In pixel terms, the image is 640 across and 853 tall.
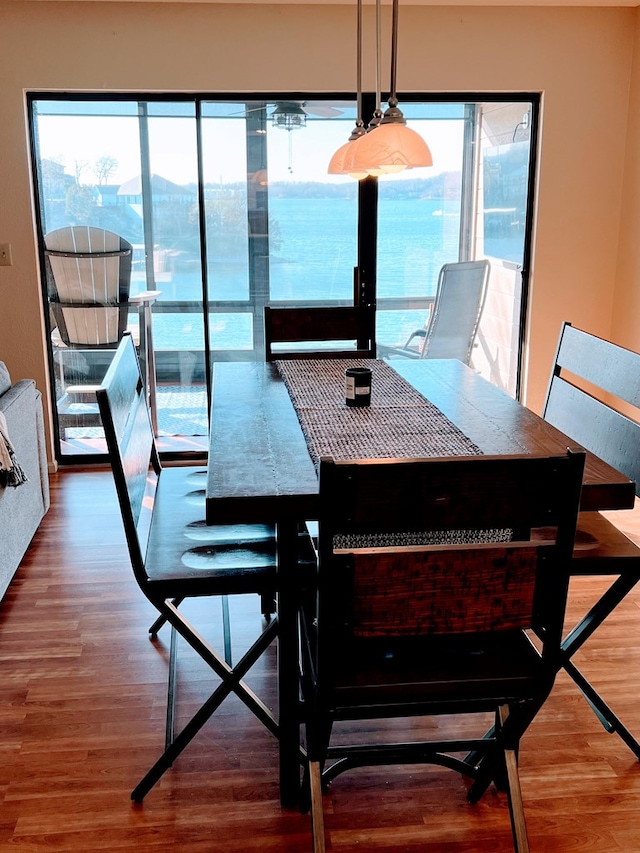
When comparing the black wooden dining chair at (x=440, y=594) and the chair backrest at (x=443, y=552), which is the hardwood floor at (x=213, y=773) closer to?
the black wooden dining chair at (x=440, y=594)

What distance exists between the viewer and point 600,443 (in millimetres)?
2639

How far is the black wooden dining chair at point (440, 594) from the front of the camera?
4.87ft

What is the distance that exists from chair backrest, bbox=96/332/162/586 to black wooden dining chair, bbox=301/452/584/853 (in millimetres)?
588

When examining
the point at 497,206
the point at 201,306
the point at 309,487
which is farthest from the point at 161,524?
the point at 497,206

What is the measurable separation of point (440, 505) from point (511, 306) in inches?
143

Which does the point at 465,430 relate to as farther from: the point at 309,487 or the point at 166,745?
the point at 166,745

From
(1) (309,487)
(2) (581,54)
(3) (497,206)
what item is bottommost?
(1) (309,487)

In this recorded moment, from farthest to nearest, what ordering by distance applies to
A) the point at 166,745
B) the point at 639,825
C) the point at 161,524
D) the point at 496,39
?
the point at 496,39
the point at 161,524
the point at 166,745
the point at 639,825

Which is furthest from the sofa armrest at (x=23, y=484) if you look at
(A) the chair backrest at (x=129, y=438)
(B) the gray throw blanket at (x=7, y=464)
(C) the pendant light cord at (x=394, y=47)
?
(C) the pendant light cord at (x=394, y=47)

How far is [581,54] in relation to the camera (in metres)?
4.50

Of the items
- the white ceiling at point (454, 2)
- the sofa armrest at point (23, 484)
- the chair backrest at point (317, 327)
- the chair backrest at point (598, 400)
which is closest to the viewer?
the chair backrest at point (598, 400)

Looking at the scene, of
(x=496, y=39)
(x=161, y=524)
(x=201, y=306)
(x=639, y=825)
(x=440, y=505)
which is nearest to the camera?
(x=440, y=505)

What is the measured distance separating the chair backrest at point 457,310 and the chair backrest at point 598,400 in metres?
1.92

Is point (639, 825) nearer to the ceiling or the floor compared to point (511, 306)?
nearer to the floor
